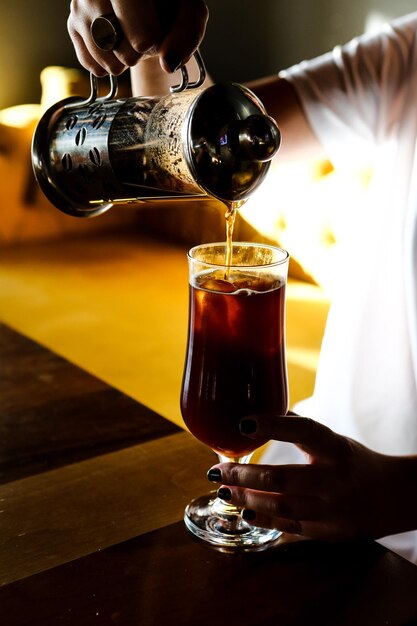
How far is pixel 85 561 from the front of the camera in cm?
75

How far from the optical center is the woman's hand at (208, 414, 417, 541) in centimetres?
78

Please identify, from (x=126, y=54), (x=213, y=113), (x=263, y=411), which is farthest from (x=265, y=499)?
(x=126, y=54)

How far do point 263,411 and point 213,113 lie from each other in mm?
327

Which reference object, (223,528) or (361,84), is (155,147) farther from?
(361,84)

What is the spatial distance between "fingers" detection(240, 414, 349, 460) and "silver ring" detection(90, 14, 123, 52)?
1.64 feet

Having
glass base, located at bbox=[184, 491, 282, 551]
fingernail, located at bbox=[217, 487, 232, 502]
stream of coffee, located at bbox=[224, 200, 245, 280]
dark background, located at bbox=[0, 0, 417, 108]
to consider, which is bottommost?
glass base, located at bbox=[184, 491, 282, 551]

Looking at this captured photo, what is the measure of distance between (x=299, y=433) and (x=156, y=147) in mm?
364

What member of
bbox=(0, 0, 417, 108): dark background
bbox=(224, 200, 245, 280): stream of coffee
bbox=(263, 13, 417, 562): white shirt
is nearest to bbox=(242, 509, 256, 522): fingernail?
bbox=(224, 200, 245, 280): stream of coffee

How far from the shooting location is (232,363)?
2.66ft

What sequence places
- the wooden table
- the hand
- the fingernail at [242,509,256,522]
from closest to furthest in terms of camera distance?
the wooden table, the fingernail at [242,509,256,522], the hand

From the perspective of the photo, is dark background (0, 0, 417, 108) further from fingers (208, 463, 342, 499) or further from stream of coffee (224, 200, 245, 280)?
fingers (208, 463, 342, 499)

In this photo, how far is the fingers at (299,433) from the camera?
2.52 feet

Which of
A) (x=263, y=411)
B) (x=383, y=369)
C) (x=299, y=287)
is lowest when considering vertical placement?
(x=299, y=287)

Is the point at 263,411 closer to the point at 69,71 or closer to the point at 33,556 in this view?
the point at 33,556
